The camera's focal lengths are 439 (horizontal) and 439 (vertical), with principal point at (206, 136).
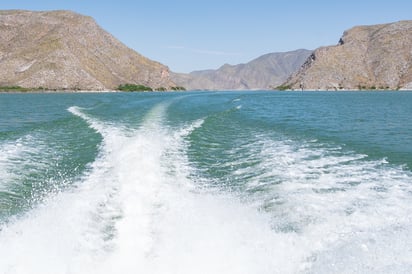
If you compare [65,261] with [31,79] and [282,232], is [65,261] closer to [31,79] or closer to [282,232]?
[282,232]

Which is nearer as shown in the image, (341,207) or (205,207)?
(341,207)

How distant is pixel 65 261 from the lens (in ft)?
28.9

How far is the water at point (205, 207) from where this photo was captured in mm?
8797

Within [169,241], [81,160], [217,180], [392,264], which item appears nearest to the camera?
[392,264]

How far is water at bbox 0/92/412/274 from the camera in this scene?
8.80 metres

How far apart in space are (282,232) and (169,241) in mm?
2624

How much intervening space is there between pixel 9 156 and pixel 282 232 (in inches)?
549

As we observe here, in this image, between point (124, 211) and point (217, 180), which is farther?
point (217, 180)

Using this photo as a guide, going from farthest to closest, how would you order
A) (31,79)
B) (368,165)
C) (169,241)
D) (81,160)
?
(31,79)
(81,160)
(368,165)
(169,241)

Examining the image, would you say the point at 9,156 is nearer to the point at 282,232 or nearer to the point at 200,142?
the point at 200,142

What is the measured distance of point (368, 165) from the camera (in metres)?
17.1

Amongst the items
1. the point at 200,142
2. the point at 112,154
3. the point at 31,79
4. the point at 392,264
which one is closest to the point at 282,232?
the point at 392,264

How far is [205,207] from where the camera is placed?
12289mm

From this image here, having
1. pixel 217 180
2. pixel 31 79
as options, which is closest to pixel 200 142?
pixel 217 180
